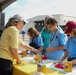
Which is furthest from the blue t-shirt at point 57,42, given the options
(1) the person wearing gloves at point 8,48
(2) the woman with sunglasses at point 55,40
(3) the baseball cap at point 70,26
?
(1) the person wearing gloves at point 8,48

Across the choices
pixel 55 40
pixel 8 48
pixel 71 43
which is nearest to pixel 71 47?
pixel 71 43

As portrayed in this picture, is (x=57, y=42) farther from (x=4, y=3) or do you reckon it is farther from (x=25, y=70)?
(x=4, y=3)

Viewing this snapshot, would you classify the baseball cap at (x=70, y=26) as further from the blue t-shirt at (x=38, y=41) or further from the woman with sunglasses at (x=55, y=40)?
the blue t-shirt at (x=38, y=41)

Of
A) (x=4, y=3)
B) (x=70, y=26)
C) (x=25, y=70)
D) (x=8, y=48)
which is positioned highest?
(x=4, y=3)

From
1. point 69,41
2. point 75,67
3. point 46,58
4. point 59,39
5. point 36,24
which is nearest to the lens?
point 75,67

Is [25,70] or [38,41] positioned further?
[38,41]

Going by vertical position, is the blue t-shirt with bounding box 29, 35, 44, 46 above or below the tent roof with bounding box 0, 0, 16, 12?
below

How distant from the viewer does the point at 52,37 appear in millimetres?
2602

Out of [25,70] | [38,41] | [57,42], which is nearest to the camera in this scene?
[25,70]

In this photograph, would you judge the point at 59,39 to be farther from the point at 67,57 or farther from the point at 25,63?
the point at 25,63

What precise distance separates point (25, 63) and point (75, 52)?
0.61 m

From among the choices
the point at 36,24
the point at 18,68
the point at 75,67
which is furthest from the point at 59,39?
the point at 36,24

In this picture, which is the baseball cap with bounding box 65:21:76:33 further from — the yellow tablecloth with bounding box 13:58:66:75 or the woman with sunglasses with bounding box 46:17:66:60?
the yellow tablecloth with bounding box 13:58:66:75

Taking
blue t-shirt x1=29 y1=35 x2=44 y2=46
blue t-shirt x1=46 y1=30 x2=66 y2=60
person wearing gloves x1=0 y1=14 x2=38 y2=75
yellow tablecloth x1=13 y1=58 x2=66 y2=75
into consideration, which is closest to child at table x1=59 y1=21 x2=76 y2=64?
blue t-shirt x1=46 y1=30 x2=66 y2=60
